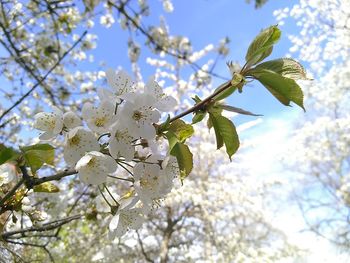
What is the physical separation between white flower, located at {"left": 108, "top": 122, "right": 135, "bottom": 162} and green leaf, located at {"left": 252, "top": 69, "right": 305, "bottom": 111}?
0.22 meters

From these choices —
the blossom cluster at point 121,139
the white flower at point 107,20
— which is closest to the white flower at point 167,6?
the white flower at point 107,20

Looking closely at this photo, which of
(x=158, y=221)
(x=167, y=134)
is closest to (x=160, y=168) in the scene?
(x=167, y=134)

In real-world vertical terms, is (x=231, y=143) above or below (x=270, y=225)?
below

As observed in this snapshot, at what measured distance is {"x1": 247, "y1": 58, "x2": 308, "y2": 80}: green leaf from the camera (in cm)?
62

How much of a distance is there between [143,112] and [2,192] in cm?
37

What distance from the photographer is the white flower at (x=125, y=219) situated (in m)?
0.72

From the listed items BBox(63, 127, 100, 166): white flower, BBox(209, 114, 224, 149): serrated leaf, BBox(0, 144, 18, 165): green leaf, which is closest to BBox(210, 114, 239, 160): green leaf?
BBox(209, 114, 224, 149): serrated leaf

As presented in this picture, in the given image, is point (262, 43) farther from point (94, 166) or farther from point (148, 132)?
point (94, 166)

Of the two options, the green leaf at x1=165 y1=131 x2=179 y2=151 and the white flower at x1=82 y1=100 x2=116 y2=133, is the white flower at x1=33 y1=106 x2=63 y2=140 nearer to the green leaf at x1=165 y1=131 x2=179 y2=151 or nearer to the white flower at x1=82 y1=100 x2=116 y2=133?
the white flower at x1=82 y1=100 x2=116 y2=133

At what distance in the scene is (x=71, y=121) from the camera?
692 millimetres

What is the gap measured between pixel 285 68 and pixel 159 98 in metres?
0.23

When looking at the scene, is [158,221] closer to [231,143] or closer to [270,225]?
[270,225]

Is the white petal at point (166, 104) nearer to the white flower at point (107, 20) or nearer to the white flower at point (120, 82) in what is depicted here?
the white flower at point (120, 82)

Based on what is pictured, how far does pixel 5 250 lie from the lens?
3.06ft
